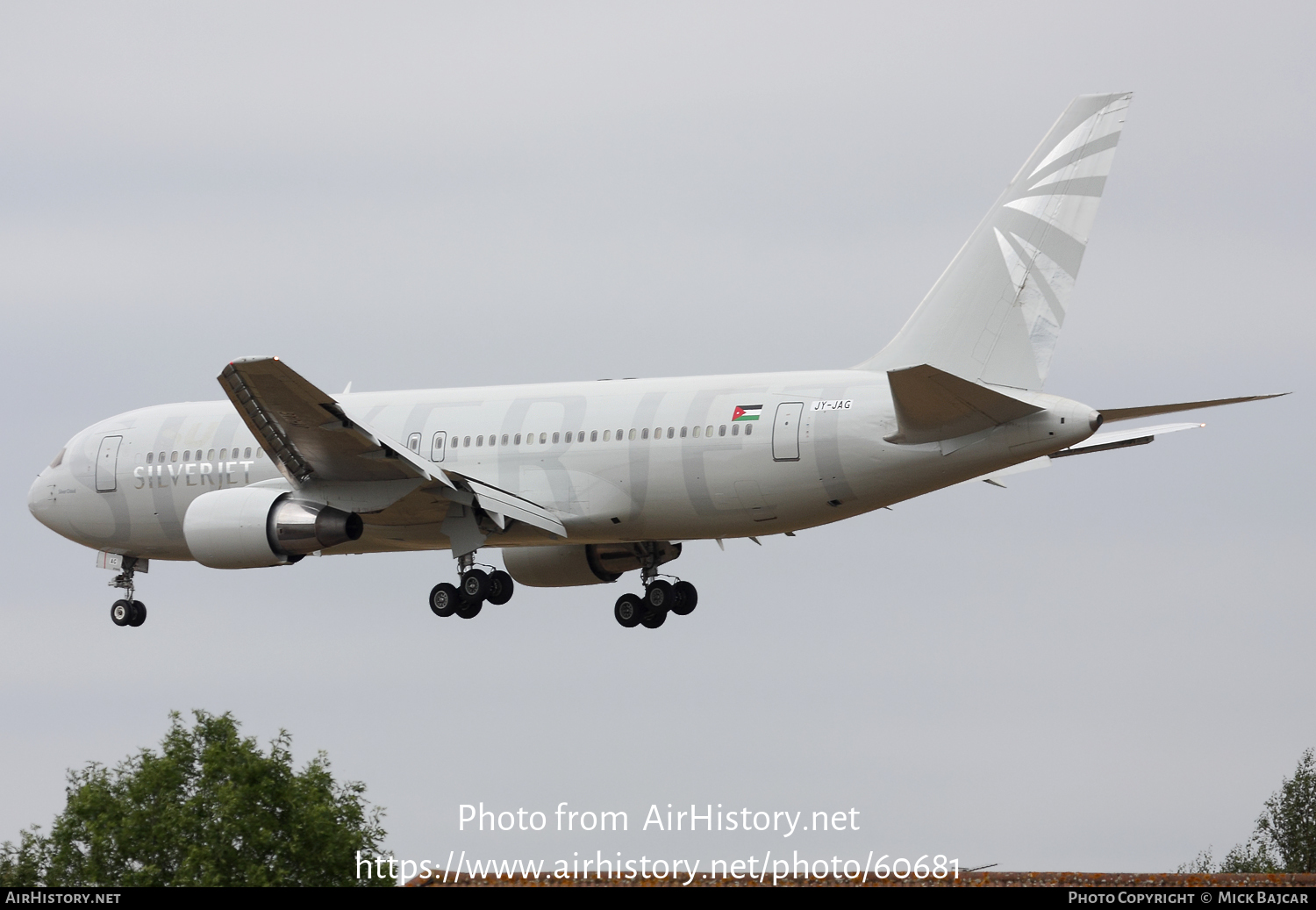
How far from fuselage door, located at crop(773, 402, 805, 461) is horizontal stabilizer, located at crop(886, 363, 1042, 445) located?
6.41 feet

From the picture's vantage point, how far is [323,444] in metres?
40.7

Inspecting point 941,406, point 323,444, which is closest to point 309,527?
point 323,444

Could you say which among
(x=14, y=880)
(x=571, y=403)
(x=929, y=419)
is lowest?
(x=14, y=880)

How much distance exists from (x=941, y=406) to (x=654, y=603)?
10.7m

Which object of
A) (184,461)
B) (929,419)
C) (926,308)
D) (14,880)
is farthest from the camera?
(184,461)

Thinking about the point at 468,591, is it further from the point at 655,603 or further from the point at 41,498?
the point at 41,498

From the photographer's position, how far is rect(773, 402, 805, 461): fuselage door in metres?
39.2

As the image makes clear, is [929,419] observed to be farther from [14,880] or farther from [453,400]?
[14,880]

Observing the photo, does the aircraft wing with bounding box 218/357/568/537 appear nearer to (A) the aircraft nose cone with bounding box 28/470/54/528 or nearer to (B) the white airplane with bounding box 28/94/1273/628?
(B) the white airplane with bounding box 28/94/1273/628

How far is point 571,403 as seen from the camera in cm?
4278

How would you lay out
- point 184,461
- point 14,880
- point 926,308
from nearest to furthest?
point 926,308 < point 14,880 < point 184,461

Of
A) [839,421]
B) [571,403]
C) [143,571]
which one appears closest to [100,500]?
[143,571]

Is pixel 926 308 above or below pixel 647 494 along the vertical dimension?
above

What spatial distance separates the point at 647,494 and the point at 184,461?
11049 mm
